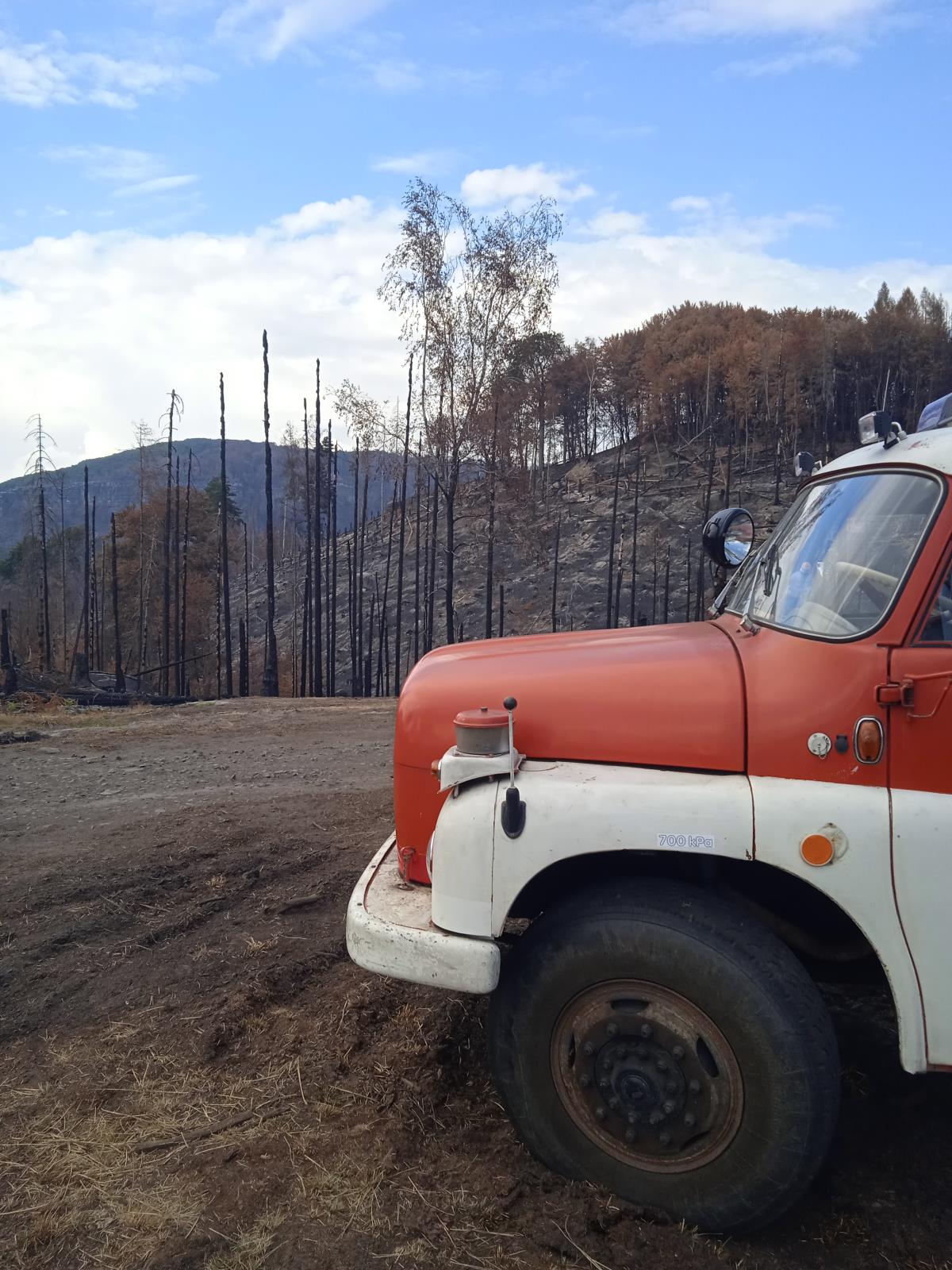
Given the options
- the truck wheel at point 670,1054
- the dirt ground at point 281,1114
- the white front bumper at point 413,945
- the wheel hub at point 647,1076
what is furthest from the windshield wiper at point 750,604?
the dirt ground at point 281,1114

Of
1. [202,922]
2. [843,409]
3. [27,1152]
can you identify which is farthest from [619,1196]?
[843,409]

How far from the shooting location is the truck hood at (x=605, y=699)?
271 centimetres

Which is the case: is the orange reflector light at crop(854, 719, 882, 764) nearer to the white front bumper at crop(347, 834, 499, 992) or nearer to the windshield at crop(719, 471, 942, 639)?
the windshield at crop(719, 471, 942, 639)

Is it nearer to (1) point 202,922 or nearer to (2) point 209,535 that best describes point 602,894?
(1) point 202,922

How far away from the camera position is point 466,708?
10.3ft

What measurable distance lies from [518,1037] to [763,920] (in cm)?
91

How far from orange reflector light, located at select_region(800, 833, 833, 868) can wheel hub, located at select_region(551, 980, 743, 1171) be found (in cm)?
58

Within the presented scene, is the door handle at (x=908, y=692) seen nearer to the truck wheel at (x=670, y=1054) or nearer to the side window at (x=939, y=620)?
the side window at (x=939, y=620)

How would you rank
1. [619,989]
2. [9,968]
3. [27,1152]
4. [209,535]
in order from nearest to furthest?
[619,989]
[27,1152]
[9,968]
[209,535]

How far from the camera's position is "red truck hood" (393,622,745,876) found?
2717 mm

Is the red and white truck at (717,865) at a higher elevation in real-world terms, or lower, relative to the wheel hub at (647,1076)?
higher

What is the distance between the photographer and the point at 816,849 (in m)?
2.44

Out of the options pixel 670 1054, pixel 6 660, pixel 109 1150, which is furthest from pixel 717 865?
pixel 6 660

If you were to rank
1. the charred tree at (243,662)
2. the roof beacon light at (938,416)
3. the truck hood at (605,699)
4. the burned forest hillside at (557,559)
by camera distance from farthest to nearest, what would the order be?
the burned forest hillside at (557,559) < the charred tree at (243,662) < the roof beacon light at (938,416) < the truck hood at (605,699)
